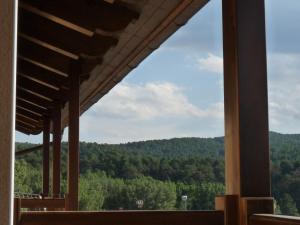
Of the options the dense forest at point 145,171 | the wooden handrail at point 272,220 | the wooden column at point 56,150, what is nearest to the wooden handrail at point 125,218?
the wooden handrail at point 272,220

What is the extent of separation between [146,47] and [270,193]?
6.85ft

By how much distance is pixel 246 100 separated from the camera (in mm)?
2043

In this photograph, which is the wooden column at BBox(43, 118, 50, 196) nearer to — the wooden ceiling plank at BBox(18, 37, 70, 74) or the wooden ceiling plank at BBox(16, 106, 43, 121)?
the wooden ceiling plank at BBox(16, 106, 43, 121)

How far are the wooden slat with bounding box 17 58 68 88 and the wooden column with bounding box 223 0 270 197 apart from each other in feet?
14.5

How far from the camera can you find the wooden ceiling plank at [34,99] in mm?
7952

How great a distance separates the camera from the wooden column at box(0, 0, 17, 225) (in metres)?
0.94

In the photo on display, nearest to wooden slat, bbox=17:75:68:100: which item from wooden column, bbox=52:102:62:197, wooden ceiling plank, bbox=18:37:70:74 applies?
wooden column, bbox=52:102:62:197

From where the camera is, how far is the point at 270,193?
79.0 inches

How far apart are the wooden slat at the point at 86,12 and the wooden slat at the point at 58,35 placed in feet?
1.09

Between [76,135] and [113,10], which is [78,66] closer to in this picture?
[76,135]

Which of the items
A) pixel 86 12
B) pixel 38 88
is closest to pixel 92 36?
pixel 86 12

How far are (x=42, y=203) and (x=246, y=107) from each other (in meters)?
3.64

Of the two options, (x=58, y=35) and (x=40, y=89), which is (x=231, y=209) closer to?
(x=58, y=35)

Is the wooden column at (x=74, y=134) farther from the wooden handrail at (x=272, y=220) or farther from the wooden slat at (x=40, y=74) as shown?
the wooden handrail at (x=272, y=220)
